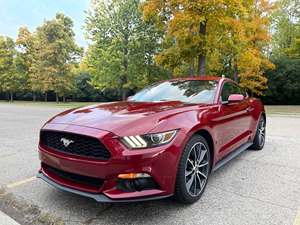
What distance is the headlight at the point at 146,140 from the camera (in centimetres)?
234

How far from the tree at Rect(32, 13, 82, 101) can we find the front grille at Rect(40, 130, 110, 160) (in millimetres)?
27918

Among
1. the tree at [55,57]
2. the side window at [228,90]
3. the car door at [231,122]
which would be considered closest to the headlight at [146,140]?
the car door at [231,122]

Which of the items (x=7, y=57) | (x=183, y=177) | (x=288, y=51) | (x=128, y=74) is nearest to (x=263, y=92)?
(x=288, y=51)

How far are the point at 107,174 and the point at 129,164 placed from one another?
0.73 ft

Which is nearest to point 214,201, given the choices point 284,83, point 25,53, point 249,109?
point 249,109

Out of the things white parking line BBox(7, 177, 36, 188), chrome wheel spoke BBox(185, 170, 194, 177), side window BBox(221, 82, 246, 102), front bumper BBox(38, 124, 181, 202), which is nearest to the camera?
front bumper BBox(38, 124, 181, 202)

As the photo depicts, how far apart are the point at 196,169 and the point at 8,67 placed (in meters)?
40.2

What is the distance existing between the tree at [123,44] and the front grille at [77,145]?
18409 millimetres

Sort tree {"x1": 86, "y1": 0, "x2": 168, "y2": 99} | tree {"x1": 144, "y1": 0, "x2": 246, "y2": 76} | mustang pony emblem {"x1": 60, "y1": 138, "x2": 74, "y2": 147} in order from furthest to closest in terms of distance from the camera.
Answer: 1. tree {"x1": 86, "y1": 0, "x2": 168, "y2": 99}
2. tree {"x1": 144, "y1": 0, "x2": 246, "y2": 76}
3. mustang pony emblem {"x1": 60, "y1": 138, "x2": 74, "y2": 147}

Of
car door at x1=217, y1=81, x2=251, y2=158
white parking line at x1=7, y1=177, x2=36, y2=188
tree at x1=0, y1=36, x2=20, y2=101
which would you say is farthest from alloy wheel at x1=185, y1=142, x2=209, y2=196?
tree at x1=0, y1=36, x2=20, y2=101

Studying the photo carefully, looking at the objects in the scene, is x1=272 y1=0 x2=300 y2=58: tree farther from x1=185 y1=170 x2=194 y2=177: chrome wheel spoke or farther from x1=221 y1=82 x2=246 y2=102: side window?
x1=185 y1=170 x2=194 y2=177: chrome wheel spoke

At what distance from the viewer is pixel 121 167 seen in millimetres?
2297

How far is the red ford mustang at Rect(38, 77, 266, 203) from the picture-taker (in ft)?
7.64

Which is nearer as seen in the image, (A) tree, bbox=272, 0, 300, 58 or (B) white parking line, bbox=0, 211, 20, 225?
(B) white parking line, bbox=0, 211, 20, 225
